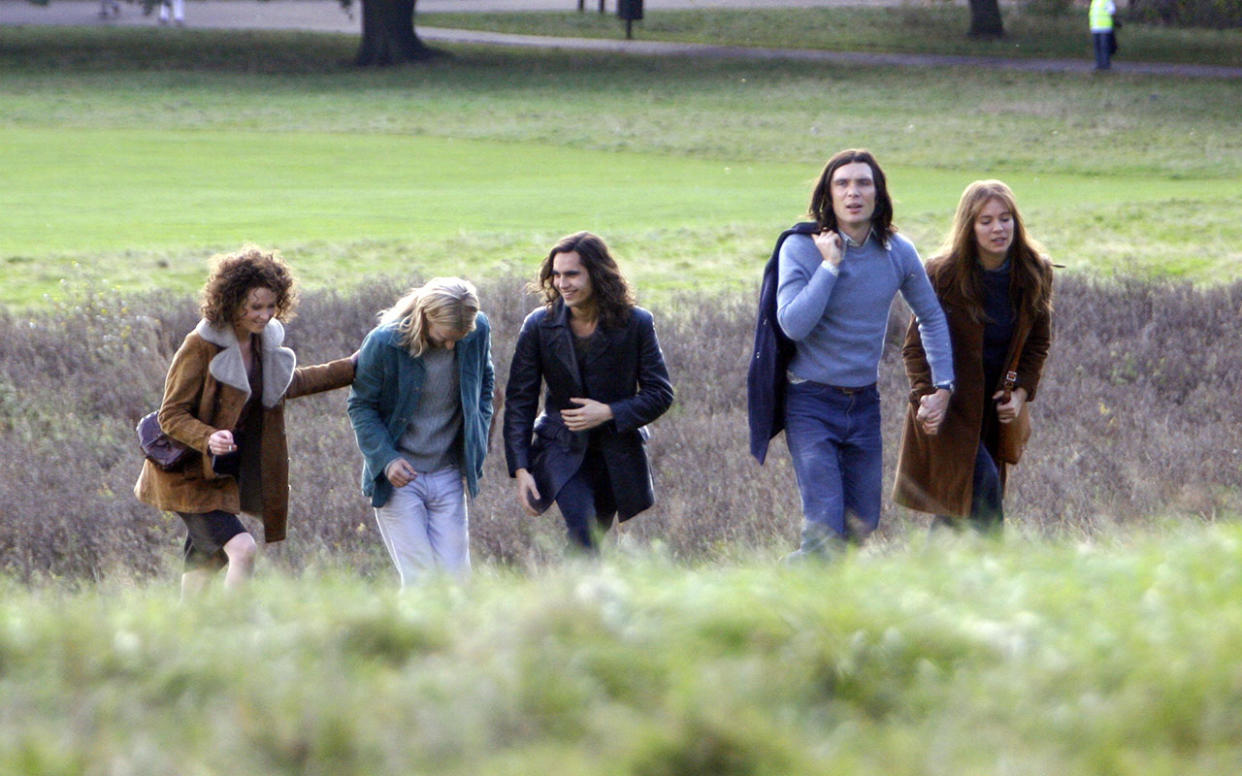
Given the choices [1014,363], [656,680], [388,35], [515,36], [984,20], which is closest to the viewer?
[656,680]

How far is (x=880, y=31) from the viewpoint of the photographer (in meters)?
60.3

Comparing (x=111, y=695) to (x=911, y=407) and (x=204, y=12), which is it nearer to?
(x=911, y=407)

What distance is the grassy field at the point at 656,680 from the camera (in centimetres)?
271

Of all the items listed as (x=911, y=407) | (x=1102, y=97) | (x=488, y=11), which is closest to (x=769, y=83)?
(x=1102, y=97)

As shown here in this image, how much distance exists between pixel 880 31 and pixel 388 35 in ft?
66.7

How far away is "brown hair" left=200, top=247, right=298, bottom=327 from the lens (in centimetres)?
648

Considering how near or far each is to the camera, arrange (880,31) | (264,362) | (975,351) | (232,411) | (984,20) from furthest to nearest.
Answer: (880,31), (984,20), (975,351), (264,362), (232,411)

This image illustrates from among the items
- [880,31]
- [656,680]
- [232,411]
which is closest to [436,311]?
[232,411]

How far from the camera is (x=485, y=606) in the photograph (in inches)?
136

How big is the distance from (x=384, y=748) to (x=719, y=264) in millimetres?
15910

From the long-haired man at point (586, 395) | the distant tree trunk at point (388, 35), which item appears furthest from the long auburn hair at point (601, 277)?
the distant tree trunk at point (388, 35)

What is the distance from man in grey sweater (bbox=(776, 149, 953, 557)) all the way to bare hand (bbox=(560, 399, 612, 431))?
81cm

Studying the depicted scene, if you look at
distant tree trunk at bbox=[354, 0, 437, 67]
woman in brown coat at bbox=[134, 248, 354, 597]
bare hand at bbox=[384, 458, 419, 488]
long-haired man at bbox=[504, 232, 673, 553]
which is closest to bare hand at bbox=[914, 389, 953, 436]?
long-haired man at bbox=[504, 232, 673, 553]

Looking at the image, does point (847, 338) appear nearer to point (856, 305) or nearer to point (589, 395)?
point (856, 305)
